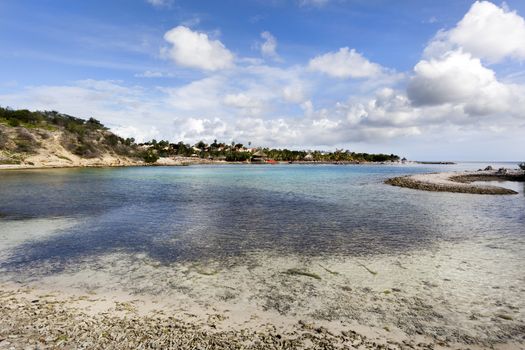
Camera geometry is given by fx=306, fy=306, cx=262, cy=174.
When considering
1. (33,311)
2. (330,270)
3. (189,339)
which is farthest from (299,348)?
(33,311)

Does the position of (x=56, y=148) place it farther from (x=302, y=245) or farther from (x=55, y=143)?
(x=302, y=245)

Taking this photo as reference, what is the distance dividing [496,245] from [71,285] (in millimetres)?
22076

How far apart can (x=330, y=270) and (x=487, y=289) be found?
19.4ft

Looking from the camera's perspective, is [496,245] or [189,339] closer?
[189,339]

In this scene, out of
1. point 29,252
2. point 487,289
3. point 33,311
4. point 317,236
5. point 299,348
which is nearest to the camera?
point 299,348

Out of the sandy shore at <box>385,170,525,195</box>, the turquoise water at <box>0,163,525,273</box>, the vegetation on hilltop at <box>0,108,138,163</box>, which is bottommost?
the turquoise water at <box>0,163,525,273</box>

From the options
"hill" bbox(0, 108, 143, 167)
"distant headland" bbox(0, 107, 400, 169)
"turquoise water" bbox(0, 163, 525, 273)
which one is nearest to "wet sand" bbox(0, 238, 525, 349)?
"turquoise water" bbox(0, 163, 525, 273)

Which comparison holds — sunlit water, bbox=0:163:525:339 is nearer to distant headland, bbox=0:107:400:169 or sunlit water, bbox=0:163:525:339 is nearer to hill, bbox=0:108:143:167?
distant headland, bbox=0:107:400:169

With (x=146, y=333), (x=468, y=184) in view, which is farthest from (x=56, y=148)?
(x=146, y=333)

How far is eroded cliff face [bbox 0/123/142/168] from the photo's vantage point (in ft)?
364

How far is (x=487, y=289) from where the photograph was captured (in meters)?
11.7

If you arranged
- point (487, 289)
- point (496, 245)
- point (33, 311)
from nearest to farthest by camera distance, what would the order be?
point (33, 311), point (487, 289), point (496, 245)

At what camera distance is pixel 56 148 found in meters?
129

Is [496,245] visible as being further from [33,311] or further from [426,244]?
[33,311]
